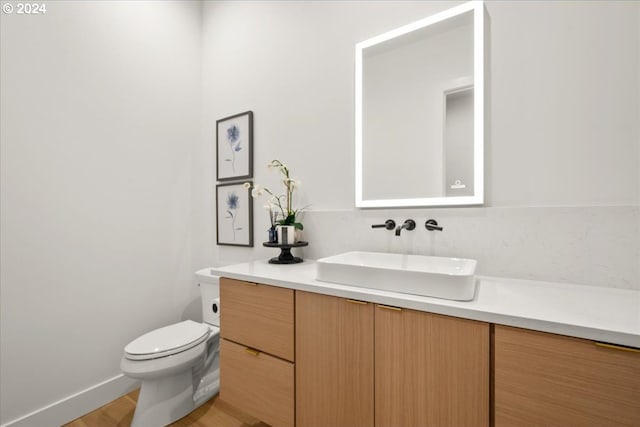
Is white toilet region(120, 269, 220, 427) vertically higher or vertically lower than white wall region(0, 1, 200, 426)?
lower

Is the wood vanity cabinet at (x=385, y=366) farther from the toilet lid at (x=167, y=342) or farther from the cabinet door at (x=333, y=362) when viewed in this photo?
the toilet lid at (x=167, y=342)

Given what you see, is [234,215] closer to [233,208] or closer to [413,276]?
[233,208]

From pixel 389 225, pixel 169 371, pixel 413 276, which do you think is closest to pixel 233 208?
pixel 169 371

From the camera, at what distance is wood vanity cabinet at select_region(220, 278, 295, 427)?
1103 millimetres

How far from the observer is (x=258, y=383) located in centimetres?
118

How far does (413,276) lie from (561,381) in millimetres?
412

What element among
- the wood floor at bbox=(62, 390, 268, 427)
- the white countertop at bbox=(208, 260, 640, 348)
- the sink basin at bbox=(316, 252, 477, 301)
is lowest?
the wood floor at bbox=(62, 390, 268, 427)

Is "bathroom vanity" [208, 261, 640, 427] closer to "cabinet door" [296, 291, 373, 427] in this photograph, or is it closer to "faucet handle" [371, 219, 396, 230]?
"cabinet door" [296, 291, 373, 427]

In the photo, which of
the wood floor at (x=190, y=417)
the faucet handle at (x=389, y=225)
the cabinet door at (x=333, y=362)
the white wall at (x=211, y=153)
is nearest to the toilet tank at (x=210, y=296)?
the white wall at (x=211, y=153)

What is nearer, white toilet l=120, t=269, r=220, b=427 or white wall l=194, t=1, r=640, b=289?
white wall l=194, t=1, r=640, b=289

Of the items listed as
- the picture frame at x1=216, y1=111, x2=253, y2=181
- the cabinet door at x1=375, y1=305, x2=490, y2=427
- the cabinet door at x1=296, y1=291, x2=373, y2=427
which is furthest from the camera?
the picture frame at x1=216, y1=111, x2=253, y2=181

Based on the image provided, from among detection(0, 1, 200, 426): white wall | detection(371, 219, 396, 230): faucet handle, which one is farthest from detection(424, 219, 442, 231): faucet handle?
detection(0, 1, 200, 426): white wall

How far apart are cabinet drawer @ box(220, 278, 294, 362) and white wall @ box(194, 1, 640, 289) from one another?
0.52 meters

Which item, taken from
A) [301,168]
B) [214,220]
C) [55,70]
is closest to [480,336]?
[301,168]
